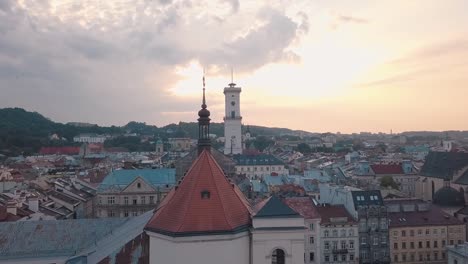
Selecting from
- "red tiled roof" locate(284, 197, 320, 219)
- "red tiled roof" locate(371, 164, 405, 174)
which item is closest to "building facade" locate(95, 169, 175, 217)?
"red tiled roof" locate(284, 197, 320, 219)

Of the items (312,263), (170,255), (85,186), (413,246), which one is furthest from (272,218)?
(85,186)

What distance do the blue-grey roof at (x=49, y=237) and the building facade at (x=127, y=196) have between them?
20.4 m

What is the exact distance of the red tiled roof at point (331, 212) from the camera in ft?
163

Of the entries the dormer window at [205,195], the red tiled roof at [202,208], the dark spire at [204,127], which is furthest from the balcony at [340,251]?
the dormer window at [205,195]

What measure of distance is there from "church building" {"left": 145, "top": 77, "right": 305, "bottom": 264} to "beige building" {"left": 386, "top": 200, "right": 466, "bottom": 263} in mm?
32005

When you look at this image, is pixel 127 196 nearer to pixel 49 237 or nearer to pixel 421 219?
pixel 49 237

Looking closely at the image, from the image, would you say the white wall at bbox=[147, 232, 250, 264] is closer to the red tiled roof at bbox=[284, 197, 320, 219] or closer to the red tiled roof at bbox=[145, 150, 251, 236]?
the red tiled roof at bbox=[145, 150, 251, 236]

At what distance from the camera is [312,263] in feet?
163

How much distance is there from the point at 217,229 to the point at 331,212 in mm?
31019

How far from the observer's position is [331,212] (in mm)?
50750

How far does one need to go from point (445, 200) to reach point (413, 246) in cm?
1231

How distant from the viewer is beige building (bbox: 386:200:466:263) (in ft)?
168

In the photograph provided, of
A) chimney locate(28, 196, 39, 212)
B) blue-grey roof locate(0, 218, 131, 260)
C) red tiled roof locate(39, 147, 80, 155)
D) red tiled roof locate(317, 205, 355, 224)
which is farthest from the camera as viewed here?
red tiled roof locate(39, 147, 80, 155)

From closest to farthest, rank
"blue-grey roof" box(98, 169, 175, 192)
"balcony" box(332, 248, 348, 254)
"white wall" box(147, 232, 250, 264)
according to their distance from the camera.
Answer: "white wall" box(147, 232, 250, 264)
"balcony" box(332, 248, 348, 254)
"blue-grey roof" box(98, 169, 175, 192)
